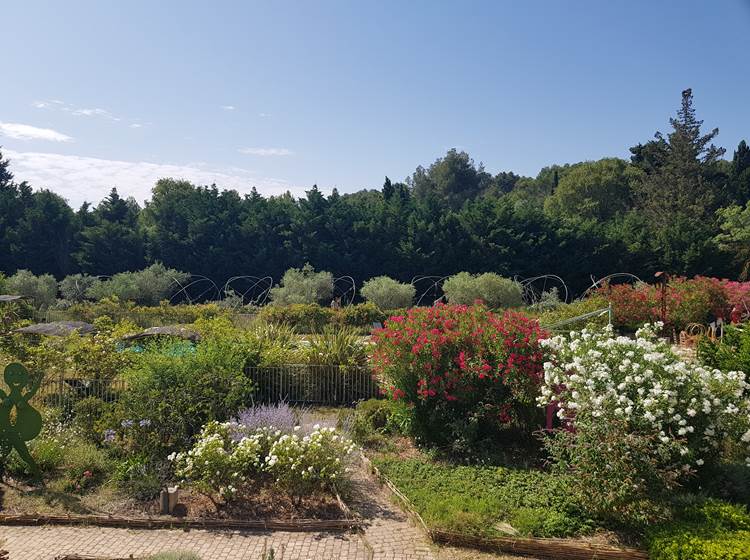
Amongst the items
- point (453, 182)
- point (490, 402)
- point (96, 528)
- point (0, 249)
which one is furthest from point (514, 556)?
point (453, 182)

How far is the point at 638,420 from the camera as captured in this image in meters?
4.73

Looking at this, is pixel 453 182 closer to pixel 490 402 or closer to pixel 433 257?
pixel 433 257

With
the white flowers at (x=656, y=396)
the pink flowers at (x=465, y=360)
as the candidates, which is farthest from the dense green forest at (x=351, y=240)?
the white flowers at (x=656, y=396)

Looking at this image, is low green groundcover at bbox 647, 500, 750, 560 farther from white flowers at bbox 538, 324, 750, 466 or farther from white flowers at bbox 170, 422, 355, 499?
white flowers at bbox 170, 422, 355, 499

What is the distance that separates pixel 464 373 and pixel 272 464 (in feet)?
7.91

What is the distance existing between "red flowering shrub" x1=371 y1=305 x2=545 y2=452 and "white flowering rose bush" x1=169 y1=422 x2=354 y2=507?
4.51 ft

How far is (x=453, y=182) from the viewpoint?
5025 centimetres

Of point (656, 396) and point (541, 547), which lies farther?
point (656, 396)

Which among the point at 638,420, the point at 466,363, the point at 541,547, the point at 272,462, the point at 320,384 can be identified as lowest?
the point at 541,547

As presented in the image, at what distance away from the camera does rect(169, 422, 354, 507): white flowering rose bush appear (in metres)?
5.26

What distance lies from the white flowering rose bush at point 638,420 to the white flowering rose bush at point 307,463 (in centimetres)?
200

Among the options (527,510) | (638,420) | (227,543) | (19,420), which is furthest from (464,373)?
A: (19,420)

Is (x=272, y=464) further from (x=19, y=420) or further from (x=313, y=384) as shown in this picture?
(x=313, y=384)

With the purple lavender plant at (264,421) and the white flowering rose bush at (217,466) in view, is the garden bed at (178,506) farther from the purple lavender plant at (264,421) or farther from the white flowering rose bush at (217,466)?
the purple lavender plant at (264,421)
